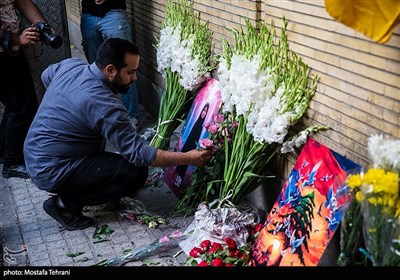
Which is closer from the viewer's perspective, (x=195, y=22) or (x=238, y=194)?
(x=238, y=194)

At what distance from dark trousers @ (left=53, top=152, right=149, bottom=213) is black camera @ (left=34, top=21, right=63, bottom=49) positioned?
1.33 meters

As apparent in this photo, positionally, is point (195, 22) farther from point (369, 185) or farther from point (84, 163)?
point (369, 185)

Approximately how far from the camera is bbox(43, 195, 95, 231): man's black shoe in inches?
177

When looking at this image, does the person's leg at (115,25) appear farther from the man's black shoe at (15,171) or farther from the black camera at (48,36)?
the man's black shoe at (15,171)

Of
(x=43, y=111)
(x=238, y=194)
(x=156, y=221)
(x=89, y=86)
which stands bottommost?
(x=156, y=221)

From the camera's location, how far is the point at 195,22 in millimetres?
5305

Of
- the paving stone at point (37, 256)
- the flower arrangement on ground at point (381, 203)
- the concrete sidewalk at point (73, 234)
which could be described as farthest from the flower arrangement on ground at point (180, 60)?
the flower arrangement on ground at point (381, 203)

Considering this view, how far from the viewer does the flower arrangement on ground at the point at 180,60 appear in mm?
5086

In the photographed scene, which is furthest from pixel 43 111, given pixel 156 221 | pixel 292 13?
pixel 292 13

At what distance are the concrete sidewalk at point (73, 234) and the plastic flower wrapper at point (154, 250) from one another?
3 cm

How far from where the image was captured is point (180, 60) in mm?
5242

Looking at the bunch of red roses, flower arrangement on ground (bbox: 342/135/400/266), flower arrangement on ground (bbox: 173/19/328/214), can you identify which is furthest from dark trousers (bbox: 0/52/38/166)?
flower arrangement on ground (bbox: 342/135/400/266)

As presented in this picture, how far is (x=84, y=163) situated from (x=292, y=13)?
1.78 m

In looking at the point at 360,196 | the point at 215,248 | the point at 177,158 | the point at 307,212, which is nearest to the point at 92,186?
the point at 177,158
